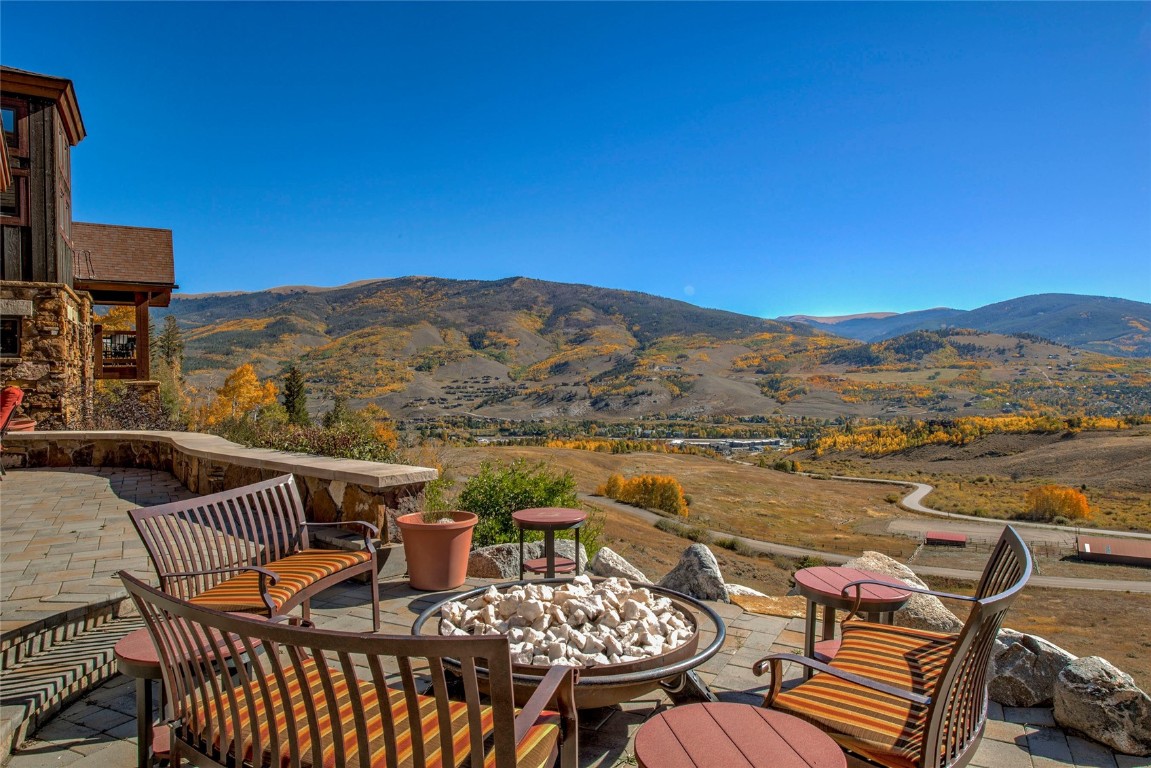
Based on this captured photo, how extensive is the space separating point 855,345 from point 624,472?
93991mm

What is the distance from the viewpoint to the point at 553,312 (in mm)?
134500

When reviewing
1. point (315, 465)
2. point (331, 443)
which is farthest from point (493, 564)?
point (331, 443)

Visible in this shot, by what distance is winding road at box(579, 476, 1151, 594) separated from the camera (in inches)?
965

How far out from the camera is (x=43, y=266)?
1380 centimetres

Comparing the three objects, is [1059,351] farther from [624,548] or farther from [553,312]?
[624,548]

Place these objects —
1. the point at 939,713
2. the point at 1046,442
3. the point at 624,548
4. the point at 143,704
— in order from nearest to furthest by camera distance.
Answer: the point at 939,713 → the point at 143,704 → the point at 624,548 → the point at 1046,442

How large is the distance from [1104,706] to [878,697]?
1.40m

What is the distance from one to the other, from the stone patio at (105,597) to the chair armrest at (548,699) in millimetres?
802

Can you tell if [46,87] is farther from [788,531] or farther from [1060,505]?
[1060,505]

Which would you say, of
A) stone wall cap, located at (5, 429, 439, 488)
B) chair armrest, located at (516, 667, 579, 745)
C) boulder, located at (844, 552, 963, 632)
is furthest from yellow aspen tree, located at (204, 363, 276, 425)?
chair armrest, located at (516, 667, 579, 745)

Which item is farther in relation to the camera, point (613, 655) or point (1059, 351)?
point (1059, 351)

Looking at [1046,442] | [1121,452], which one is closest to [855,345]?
[1046,442]

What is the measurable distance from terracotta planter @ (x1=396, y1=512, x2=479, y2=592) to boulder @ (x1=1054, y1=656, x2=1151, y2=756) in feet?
11.2

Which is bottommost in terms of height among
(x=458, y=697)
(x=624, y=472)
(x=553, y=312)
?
(x=624, y=472)
